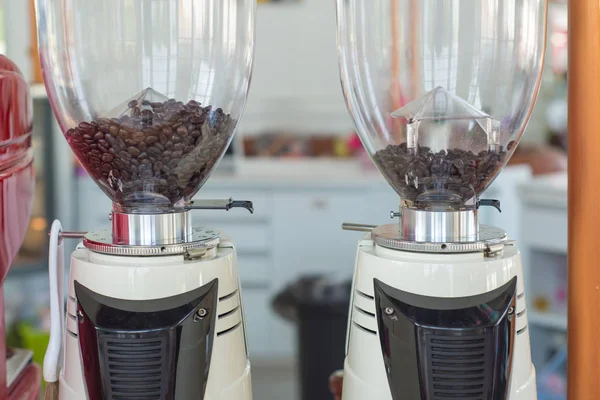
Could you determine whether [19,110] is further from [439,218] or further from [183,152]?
[439,218]

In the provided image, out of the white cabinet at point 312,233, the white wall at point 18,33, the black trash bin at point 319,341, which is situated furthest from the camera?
the white wall at point 18,33

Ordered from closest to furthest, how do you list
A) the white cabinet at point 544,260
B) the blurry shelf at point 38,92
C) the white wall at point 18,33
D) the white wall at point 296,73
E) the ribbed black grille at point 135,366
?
the ribbed black grille at point 135,366 < the white cabinet at point 544,260 < the blurry shelf at point 38,92 < the white wall at point 18,33 < the white wall at point 296,73

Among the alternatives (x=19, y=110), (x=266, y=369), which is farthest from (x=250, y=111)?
(x=19, y=110)

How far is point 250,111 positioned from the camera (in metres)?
4.21

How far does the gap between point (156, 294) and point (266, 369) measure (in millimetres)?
3096

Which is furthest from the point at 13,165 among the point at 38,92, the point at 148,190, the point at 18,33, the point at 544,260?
the point at 18,33

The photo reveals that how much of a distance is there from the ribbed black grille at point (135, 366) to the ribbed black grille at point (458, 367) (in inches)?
9.1

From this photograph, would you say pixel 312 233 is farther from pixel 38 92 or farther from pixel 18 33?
pixel 18 33

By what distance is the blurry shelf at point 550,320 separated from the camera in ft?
8.43

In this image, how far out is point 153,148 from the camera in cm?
67

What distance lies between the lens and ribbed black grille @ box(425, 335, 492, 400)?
64 cm

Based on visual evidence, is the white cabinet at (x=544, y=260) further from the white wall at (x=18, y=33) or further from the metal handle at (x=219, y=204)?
the white wall at (x=18, y=33)

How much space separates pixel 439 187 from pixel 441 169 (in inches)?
0.8

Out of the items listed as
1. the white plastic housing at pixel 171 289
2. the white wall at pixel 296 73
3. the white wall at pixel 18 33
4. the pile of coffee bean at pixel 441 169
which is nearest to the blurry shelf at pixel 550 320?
the white wall at pixel 296 73
